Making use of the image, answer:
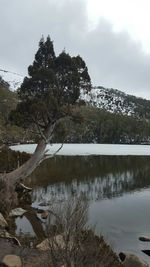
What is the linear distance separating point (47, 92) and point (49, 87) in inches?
26.7

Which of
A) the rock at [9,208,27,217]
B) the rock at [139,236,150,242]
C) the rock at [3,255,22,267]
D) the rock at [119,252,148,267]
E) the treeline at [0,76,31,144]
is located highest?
the treeline at [0,76,31,144]

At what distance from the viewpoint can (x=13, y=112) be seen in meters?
31.5

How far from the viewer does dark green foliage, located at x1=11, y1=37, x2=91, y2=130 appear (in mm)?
30969

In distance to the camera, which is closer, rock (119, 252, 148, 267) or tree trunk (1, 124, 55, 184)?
rock (119, 252, 148, 267)

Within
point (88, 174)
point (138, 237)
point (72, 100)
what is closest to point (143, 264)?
point (138, 237)

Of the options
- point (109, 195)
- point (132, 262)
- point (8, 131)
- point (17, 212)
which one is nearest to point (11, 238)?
point (132, 262)

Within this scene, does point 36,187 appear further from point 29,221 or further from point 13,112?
point 29,221

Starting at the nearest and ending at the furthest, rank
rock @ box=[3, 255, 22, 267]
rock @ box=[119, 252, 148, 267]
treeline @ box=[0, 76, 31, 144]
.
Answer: rock @ box=[3, 255, 22, 267] → rock @ box=[119, 252, 148, 267] → treeline @ box=[0, 76, 31, 144]

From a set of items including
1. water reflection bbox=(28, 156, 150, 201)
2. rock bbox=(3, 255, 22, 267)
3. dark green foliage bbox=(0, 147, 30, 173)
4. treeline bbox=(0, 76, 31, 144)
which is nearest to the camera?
rock bbox=(3, 255, 22, 267)

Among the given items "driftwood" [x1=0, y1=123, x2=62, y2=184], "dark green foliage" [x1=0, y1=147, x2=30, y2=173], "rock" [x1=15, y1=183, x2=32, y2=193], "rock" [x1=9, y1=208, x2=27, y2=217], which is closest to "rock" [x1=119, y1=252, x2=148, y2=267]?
"rock" [x1=9, y1=208, x2=27, y2=217]

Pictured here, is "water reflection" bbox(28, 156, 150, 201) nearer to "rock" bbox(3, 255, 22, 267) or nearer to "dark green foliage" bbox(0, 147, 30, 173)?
"dark green foliage" bbox(0, 147, 30, 173)

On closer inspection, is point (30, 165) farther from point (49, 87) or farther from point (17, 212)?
point (49, 87)

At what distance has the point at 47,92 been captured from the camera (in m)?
31.7

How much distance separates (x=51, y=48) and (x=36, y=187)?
558 inches
